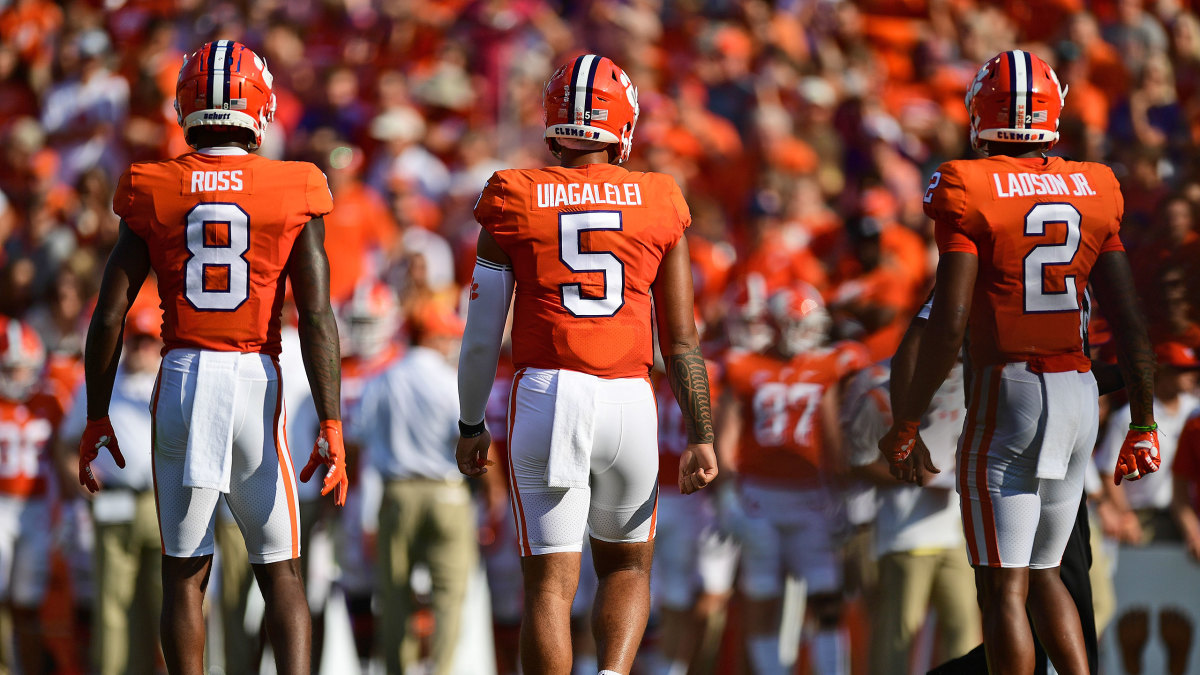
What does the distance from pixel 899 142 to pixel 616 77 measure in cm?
648

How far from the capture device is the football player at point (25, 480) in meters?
8.03

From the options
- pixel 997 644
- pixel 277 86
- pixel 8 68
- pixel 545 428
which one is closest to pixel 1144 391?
pixel 997 644

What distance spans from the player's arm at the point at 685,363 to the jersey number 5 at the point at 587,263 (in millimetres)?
209

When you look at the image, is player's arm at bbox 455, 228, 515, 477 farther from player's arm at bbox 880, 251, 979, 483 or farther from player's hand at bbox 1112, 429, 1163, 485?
player's hand at bbox 1112, 429, 1163, 485

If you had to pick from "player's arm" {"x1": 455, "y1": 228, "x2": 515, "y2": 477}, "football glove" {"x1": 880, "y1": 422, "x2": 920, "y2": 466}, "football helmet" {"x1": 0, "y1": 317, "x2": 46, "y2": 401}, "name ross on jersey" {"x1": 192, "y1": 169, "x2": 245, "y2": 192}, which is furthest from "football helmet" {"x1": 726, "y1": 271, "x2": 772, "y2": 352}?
"football helmet" {"x1": 0, "y1": 317, "x2": 46, "y2": 401}

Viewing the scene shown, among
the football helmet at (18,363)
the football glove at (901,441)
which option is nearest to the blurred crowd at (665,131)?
the football helmet at (18,363)

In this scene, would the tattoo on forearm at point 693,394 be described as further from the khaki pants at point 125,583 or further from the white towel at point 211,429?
the khaki pants at point 125,583

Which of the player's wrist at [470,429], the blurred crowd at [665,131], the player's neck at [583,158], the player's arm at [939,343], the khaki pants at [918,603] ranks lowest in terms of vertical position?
the khaki pants at [918,603]

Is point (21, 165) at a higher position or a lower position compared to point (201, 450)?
higher

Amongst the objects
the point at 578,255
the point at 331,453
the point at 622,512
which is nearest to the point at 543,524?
the point at 622,512

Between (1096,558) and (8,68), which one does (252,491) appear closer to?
(1096,558)

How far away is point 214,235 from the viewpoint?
14.7 feet

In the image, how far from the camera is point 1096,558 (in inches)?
264

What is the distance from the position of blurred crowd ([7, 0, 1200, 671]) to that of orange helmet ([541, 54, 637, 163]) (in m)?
3.15
